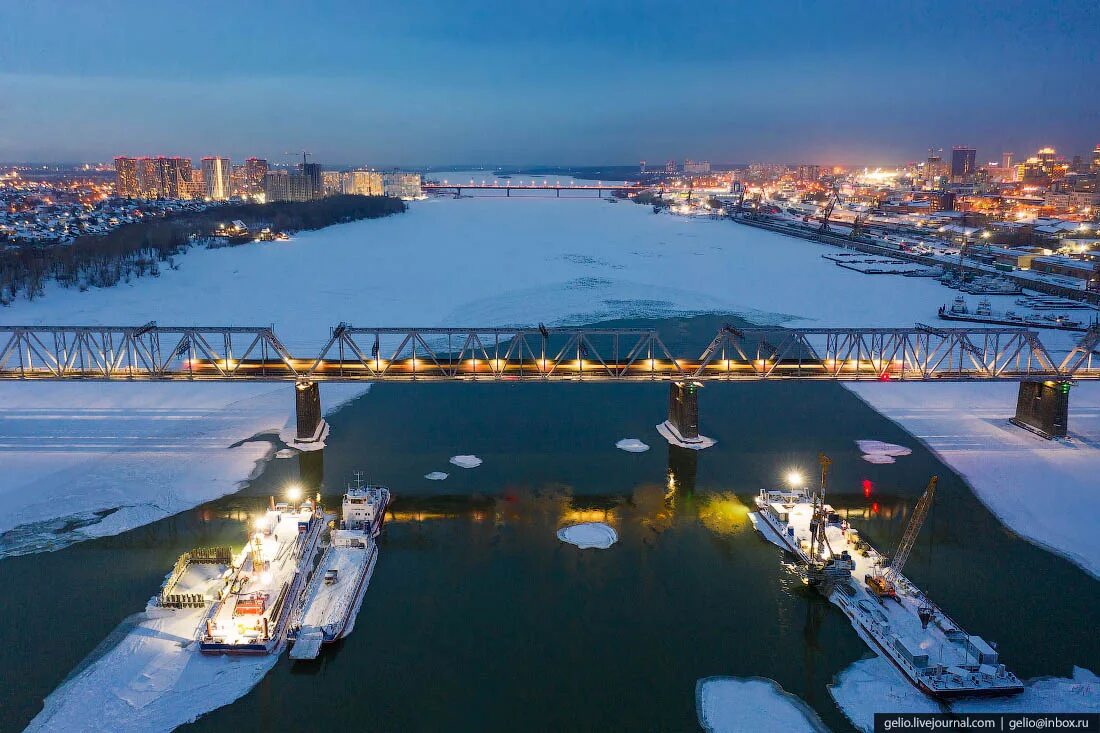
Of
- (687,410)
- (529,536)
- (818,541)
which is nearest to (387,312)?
Answer: (687,410)

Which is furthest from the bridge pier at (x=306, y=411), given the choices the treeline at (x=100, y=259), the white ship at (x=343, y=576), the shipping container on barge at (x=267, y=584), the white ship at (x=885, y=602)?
the treeline at (x=100, y=259)

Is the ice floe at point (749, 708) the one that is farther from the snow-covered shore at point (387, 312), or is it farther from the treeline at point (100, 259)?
the treeline at point (100, 259)

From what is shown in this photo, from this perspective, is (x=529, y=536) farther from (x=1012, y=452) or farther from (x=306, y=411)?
(x=1012, y=452)

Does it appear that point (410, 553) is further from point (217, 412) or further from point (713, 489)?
point (217, 412)

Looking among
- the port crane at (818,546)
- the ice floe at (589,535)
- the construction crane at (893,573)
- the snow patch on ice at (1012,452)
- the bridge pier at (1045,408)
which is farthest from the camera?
the bridge pier at (1045,408)

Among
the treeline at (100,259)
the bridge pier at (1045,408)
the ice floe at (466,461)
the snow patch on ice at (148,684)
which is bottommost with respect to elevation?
the snow patch on ice at (148,684)

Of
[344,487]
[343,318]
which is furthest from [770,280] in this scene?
[344,487]

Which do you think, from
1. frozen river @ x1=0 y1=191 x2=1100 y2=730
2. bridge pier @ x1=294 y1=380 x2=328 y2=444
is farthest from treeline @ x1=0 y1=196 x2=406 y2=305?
bridge pier @ x1=294 y1=380 x2=328 y2=444
